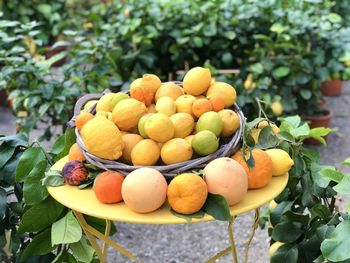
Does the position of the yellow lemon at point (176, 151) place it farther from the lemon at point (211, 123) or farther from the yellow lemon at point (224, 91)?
the yellow lemon at point (224, 91)

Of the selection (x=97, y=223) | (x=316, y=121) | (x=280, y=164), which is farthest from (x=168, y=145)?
(x=316, y=121)

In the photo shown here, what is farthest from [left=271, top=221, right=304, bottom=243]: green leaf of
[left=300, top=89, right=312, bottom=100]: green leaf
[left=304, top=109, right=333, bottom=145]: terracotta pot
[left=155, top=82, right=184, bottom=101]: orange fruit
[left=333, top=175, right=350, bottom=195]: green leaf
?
[left=304, top=109, right=333, bottom=145]: terracotta pot

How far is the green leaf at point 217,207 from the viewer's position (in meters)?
1.28

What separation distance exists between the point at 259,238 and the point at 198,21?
164 cm

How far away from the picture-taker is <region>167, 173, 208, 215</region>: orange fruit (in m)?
1.27

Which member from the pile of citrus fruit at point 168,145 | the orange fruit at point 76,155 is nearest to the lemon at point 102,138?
the pile of citrus fruit at point 168,145

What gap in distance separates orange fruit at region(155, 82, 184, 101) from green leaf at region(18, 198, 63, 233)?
0.47 meters

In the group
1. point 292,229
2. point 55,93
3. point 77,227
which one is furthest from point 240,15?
point 77,227

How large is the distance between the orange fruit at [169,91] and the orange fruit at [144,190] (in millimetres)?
336

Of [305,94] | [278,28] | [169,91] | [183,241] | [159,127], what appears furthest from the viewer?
[305,94]

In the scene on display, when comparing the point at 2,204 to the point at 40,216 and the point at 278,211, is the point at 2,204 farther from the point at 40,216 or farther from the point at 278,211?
the point at 278,211

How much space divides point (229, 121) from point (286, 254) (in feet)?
2.03

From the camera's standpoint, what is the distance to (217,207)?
130cm

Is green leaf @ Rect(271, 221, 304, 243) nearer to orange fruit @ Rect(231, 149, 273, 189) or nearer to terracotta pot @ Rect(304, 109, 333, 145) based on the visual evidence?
orange fruit @ Rect(231, 149, 273, 189)
